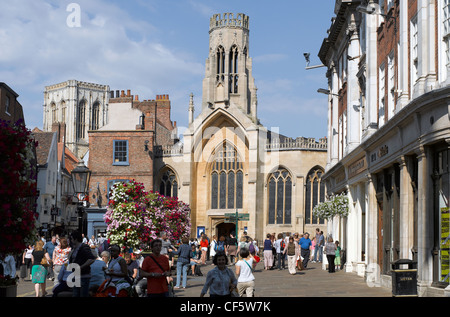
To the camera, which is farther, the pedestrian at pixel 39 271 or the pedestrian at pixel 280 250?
the pedestrian at pixel 280 250

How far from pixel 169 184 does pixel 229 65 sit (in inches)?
444

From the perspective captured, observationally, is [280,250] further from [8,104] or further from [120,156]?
[120,156]

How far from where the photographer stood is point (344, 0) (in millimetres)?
27688

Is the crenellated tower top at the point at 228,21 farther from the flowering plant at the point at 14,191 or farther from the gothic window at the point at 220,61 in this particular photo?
the flowering plant at the point at 14,191

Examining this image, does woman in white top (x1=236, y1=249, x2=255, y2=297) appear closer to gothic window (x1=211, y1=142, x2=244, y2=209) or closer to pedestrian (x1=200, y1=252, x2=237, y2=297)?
pedestrian (x1=200, y1=252, x2=237, y2=297)

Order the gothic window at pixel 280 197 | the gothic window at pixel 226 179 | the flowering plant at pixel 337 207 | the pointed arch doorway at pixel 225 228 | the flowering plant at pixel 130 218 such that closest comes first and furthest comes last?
the flowering plant at pixel 130 218 < the flowering plant at pixel 337 207 < the gothic window at pixel 280 197 < the gothic window at pixel 226 179 < the pointed arch doorway at pixel 225 228

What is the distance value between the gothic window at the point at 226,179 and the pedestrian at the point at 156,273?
44131mm

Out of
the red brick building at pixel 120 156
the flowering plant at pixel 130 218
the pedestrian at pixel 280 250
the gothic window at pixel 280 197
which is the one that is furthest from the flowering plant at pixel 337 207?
the red brick building at pixel 120 156

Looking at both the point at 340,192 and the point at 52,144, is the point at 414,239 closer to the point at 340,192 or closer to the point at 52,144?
the point at 340,192

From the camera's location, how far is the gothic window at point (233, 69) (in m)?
58.5

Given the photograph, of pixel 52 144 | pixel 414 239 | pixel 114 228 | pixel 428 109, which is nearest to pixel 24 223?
pixel 428 109

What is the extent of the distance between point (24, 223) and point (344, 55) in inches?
873

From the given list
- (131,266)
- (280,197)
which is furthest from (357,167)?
(280,197)

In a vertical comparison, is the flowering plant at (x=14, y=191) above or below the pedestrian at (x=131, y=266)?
above
